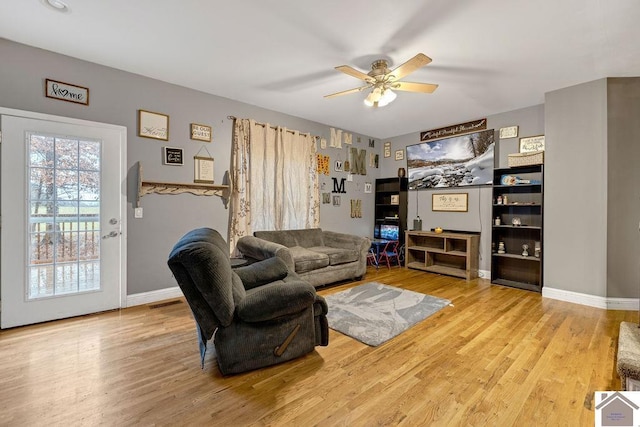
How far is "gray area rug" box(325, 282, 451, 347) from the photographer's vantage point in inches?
105

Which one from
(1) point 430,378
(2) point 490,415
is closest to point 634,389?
(2) point 490,415

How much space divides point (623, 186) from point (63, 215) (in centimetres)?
632

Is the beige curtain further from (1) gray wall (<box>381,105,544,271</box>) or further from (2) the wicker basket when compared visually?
(2) the wicker basket

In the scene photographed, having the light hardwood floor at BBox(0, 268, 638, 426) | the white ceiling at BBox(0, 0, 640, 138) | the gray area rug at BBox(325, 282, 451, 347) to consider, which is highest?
the white ceiling at BBox(0, 0, 640, 138)

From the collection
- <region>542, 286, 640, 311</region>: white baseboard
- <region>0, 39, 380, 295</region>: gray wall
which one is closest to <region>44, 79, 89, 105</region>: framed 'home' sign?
<region>0, 39, 380, 295</region>: gray wall

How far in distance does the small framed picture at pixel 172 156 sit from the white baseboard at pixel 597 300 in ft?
17.2

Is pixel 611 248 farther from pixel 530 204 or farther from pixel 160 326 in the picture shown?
pixel 160 326

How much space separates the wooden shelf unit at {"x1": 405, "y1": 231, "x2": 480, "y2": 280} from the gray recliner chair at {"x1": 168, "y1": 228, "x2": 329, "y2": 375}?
3.37 m

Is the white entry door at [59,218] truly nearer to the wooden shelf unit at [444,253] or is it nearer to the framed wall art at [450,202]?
the wooden shelf unit at [444,253]

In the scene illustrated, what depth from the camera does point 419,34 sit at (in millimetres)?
2562

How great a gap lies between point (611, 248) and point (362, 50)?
147 inches

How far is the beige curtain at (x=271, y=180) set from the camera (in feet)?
13.8

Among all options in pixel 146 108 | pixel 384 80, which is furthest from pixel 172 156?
pixel 384 80

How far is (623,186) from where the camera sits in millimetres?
3377
